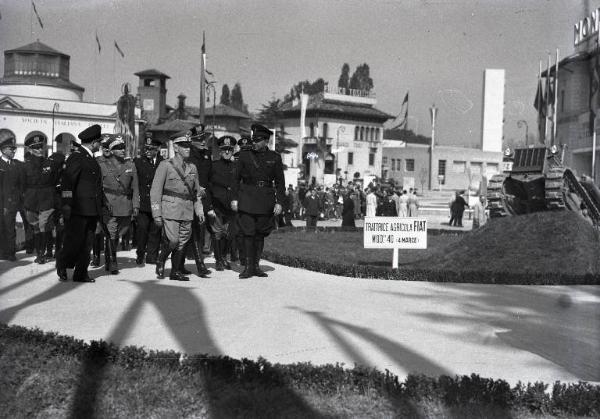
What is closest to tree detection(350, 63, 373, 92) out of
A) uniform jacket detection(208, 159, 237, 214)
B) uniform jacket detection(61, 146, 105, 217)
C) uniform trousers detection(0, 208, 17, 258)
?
uniform jacket detection(208, 159, 237, 214)

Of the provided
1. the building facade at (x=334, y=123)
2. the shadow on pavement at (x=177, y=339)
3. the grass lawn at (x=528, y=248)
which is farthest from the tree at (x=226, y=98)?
the shadow on pavement at (x=177, y=339)

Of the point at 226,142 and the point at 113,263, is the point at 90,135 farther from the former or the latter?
the point at 226,142

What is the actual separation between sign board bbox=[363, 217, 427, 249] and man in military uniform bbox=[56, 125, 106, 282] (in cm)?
424

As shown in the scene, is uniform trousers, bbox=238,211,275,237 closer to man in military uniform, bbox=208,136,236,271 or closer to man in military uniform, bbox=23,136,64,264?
man in military uniform, bbox=208,136,236,271

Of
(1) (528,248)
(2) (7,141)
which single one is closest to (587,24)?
(1) (528,248)

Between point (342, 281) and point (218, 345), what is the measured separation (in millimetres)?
4749

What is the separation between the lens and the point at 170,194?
33.0 ft

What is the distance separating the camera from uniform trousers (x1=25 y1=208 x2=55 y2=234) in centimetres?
1225

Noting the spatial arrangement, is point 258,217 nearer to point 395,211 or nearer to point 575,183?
point 575,183

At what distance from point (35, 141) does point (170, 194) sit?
380 centimetres

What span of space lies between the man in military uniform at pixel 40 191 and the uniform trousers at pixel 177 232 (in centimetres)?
312

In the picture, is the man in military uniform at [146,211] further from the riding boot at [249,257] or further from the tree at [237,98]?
the tree at [237,98]

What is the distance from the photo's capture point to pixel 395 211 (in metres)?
33.1

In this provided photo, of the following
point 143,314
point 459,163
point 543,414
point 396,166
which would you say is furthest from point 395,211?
point 396,166
